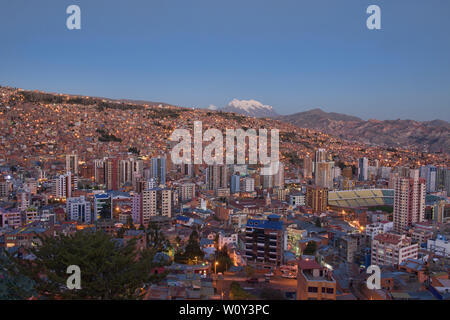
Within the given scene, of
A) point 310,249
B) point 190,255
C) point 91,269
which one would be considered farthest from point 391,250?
point 91,269

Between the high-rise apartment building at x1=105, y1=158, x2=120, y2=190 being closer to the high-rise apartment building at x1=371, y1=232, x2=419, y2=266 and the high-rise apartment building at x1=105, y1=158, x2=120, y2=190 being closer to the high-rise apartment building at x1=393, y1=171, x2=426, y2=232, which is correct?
the high-rise apartment building at x1=393, y1=171, x2=426, y2=232

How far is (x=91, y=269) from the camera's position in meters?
2.46

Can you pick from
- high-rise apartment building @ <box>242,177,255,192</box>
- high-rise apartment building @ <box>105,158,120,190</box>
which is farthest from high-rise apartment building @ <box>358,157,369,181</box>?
high-rise apartment building @ <box>105,158,120,190</box>

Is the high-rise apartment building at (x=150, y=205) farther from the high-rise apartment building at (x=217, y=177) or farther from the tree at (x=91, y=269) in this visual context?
the tree at (x=91, y=269)

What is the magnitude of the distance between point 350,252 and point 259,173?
11.8 metres

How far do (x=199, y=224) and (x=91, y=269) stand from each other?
27.9 feet

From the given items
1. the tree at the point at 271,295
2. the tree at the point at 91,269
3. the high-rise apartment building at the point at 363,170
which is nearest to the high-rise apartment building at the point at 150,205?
the tree at the point at 271,295

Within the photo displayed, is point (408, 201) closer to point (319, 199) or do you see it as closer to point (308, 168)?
point (319, 199)

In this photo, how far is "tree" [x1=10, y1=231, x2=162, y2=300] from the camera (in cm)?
245

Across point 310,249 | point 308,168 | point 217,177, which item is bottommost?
point 310,249

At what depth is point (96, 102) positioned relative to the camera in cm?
3838
